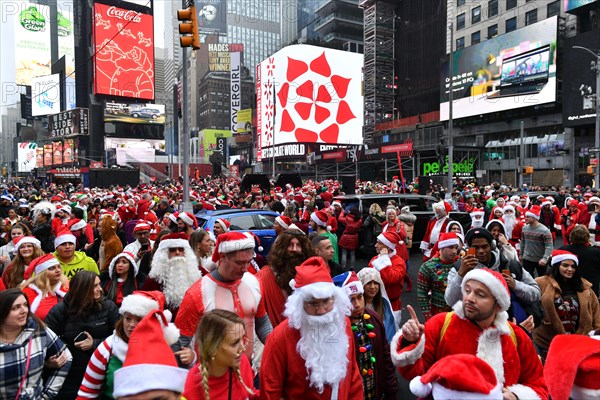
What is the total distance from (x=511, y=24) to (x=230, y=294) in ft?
156

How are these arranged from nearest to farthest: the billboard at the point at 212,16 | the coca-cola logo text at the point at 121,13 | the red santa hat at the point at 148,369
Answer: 1. the red santa hat at the point at 148,369
2. the coca-cola logo text at the point at 121,13
3. the billboard at the point at 212,16

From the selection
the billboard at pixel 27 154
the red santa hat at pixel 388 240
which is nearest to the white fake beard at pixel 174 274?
the red santa hat at pixel 388 240

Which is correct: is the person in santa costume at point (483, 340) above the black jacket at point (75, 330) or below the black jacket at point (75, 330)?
above

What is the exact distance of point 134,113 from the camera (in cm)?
7362

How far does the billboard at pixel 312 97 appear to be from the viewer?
6391 cm

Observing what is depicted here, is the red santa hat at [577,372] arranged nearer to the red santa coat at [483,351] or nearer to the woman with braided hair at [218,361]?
the red santa coat at [483,351]

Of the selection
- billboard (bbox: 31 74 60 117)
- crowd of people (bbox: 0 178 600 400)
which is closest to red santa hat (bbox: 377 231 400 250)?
crowd of people (bbox: 0 178 600 400)

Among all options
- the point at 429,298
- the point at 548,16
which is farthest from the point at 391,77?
the point at 429,298

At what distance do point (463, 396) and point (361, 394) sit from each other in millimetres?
957

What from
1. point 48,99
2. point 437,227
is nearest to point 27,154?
point 48,99

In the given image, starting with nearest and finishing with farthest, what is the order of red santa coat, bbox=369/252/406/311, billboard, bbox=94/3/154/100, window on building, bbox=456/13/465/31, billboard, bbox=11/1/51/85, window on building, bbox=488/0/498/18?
red santa coat, bbox=369/252/406/311 < window on building, bbox=488/0/498/18 < window on building, bbox=456/13/465/31 < billboard, bbox=94/3/154/100 < billboard, bbox=11/1/51/85

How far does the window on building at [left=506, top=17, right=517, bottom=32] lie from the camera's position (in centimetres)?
4157

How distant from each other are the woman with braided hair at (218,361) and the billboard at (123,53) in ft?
250

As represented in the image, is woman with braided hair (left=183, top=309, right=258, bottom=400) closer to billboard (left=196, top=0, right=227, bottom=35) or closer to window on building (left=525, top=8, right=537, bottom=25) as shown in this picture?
window on building (left=525, top=8, right=537, bottom=25)
